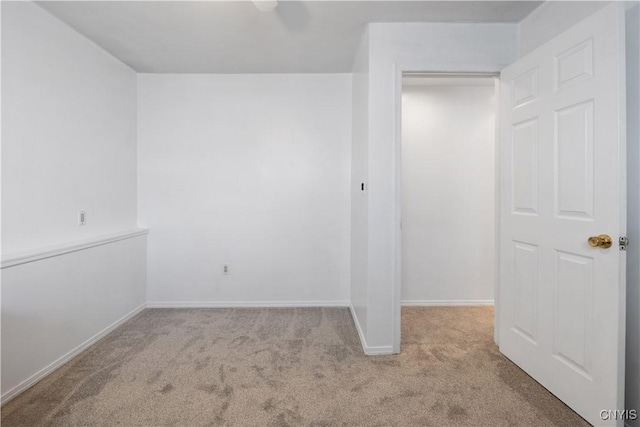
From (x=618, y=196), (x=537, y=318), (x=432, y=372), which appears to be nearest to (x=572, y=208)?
(x=618, y=196)

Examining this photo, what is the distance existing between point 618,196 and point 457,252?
2.12 m

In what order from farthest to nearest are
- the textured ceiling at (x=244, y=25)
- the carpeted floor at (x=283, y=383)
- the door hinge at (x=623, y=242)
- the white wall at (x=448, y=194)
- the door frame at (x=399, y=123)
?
the white wall at (x=448, y=194), the door frame at (x=399, y=123), the textured ceiling at (x=244, y=25), the carpeted floor at (x=283, y=383), the door hinge at (x=623, y=242)

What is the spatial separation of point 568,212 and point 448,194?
5.86ft

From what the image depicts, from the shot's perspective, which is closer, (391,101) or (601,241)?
(601,241)

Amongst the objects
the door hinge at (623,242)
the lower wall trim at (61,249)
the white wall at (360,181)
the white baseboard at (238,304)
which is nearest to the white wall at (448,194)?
the white wall at (360,181)

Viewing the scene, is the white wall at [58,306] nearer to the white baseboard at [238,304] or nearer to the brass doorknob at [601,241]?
the white baseboard at [238,304]

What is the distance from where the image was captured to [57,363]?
7.05ft

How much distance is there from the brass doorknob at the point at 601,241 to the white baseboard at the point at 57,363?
328 centimetres

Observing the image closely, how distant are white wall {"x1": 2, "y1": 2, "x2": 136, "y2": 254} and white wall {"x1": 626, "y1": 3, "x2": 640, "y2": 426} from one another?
343cm

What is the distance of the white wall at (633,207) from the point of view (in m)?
1.51

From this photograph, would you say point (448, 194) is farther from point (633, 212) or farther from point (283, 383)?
point (283, 383)

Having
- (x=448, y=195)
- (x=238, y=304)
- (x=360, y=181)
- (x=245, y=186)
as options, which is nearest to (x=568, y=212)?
(x=360, y=181)

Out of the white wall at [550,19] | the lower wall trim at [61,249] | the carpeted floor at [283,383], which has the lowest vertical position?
the carpeted floor at [283,383]

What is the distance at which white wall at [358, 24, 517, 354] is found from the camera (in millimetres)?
2334
